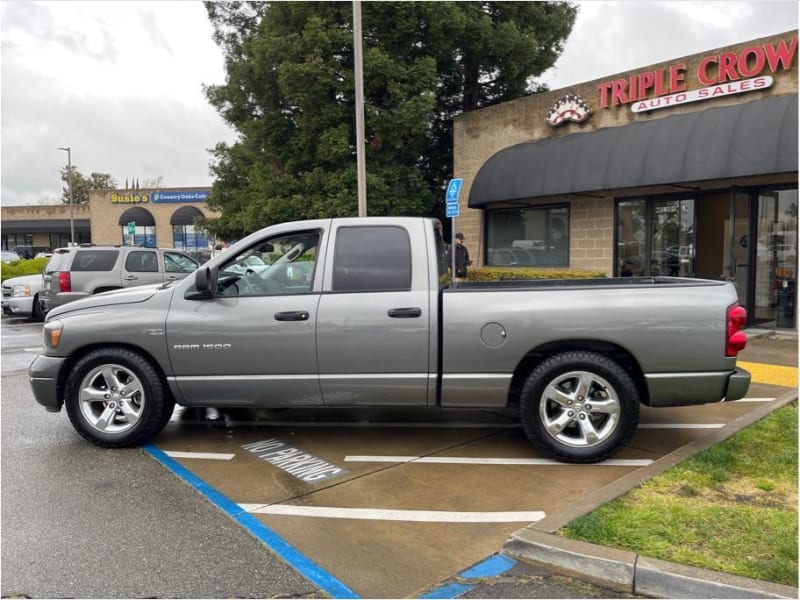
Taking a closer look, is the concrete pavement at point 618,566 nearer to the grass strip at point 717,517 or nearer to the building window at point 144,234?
the grass strip at point 717,517

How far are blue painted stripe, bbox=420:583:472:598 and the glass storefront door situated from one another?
10.3 meters

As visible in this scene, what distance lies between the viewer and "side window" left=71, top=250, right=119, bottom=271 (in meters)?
13.4

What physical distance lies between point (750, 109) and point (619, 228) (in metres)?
3.70

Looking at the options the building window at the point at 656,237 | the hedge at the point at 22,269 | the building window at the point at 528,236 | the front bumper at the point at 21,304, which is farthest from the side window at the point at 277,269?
the hedge at the point at 22,269

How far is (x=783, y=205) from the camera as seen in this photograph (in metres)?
11.2

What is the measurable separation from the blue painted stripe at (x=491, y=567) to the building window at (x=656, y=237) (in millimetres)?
10802

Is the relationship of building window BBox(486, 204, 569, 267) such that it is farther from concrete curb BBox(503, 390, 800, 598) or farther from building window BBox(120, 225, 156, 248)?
building window BBox(120, 225, 156, 248)

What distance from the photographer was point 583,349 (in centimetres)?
495

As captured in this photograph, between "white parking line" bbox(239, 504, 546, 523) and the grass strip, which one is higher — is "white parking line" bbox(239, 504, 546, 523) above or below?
below

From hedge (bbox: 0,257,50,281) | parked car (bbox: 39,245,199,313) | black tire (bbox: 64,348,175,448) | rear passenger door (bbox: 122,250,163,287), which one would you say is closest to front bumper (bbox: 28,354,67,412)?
black tire (bbox: 64,348,175,448)

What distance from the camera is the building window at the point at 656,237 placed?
12.8 meters

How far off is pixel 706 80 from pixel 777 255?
11.5ft

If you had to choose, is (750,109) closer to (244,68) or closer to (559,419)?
(559,419)

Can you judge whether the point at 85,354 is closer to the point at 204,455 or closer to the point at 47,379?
the point at 47,379
